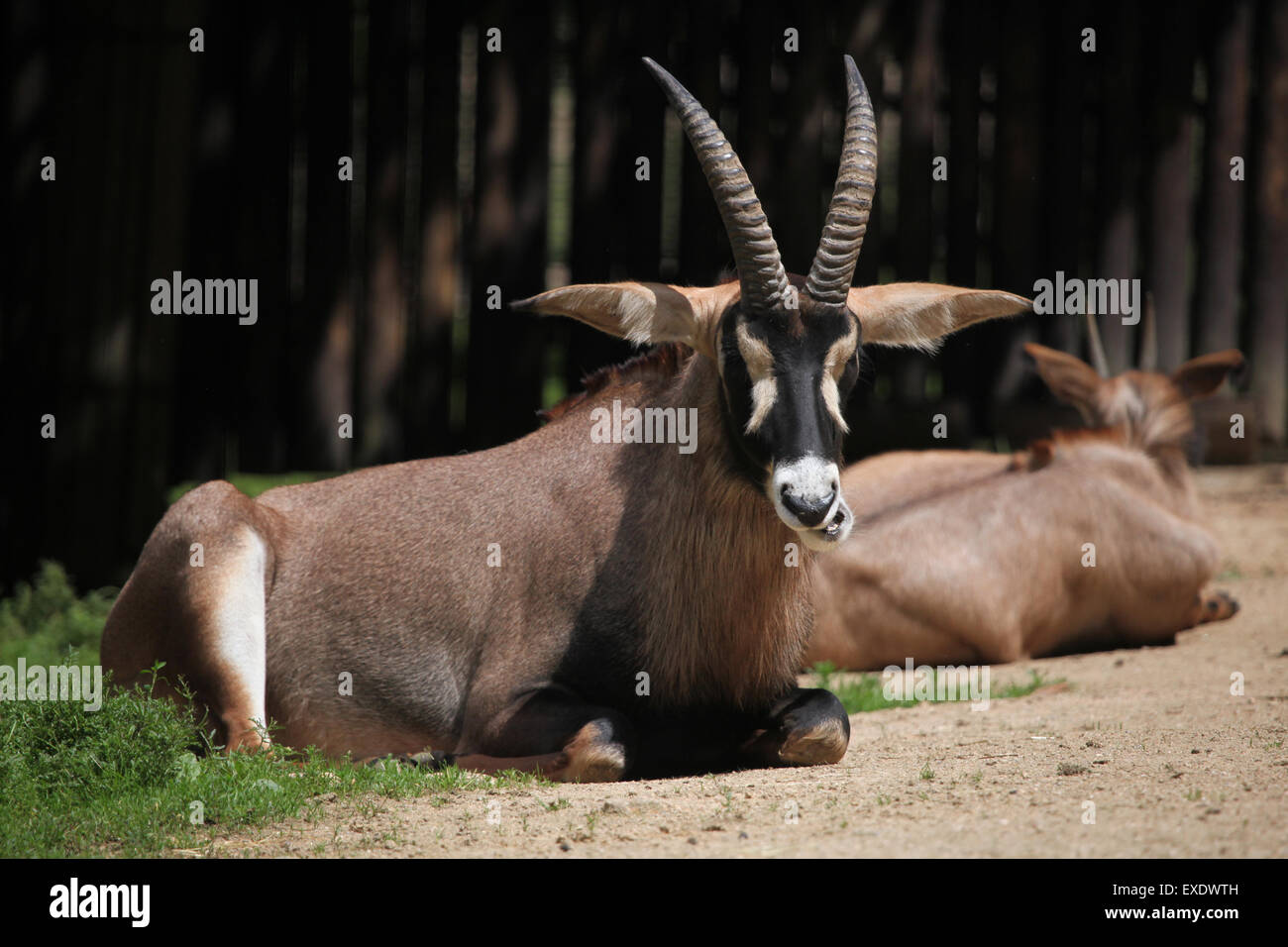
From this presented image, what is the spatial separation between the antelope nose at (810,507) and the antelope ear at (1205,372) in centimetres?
577

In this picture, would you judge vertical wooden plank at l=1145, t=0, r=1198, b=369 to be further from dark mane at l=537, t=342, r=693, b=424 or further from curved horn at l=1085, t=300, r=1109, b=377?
dark mane at l=537, t=342, r=693, b=424

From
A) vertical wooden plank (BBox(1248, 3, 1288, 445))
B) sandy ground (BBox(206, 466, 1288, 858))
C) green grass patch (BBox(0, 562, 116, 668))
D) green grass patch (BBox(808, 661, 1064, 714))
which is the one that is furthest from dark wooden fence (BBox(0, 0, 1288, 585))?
sandy ground (BBox(206, 466, 1288, 858))

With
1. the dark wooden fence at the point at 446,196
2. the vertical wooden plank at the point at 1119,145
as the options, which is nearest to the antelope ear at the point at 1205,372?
the dark wooden fence at the point at 446,196

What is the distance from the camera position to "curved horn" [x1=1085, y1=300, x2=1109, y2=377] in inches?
422

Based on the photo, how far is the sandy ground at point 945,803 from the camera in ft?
14.6

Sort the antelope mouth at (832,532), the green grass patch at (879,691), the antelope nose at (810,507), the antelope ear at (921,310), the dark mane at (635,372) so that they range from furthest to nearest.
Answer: the green grass patch at (879,691) → the dark mane at (635,372) → the antelope ear at (921,310) → the antelope mouth at (832,532) → the antelope nose at (810,507)

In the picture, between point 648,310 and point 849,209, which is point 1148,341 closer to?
point 849,209

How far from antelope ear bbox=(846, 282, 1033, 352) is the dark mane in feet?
2.53

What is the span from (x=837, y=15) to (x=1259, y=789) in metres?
7.38

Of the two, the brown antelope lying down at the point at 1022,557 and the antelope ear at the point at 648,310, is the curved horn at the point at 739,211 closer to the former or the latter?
the antelope ear at the point at 648,310

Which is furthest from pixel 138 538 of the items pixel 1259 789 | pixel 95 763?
pixel 1259 789

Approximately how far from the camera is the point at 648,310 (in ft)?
19.5

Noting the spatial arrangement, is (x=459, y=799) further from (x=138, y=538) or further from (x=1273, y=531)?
(x=1273, y=531)

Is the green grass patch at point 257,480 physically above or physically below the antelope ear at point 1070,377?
below
